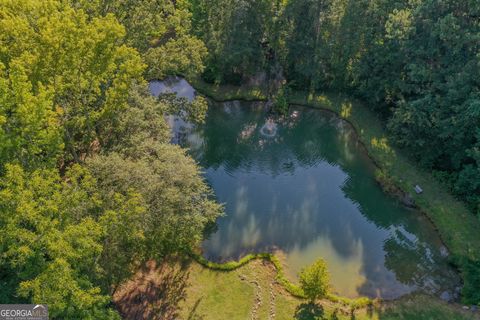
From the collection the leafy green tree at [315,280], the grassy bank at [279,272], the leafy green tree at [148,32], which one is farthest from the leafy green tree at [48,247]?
the leafy green tree at [148,32]

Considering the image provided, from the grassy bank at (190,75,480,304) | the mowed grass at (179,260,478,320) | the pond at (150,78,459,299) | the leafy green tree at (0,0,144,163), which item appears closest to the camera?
the leafy green tree at (0,0,144,163)

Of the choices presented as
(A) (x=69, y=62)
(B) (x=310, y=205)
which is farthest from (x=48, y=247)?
(B) (x=310, y=205)

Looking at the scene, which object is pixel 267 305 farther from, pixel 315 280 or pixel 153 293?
pixel 153 293

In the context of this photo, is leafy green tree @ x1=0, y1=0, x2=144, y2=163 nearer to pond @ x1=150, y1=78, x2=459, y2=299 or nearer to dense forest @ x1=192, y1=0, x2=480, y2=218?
pond @ x1=150, y1=78, x2=459, y2=299

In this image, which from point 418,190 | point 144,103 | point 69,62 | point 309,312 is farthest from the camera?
point 418,190

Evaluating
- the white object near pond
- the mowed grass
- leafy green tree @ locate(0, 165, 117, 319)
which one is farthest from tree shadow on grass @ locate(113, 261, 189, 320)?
the white object near pond

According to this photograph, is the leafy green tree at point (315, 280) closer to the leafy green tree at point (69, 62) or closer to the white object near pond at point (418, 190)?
the white object near pond at point (418, 190)
